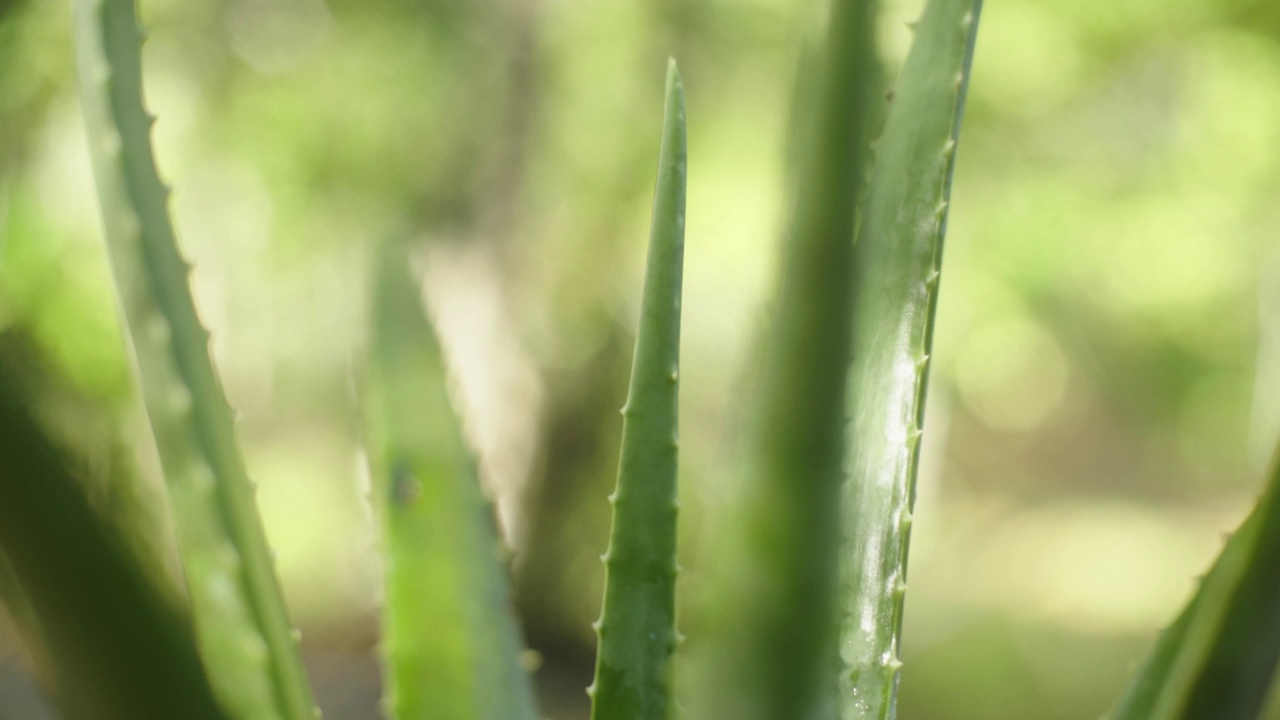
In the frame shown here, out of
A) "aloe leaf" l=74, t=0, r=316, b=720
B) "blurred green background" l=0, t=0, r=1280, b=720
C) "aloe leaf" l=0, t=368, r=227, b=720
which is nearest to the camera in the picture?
"aloe leaf" l=0, t=368, r=227, b=720

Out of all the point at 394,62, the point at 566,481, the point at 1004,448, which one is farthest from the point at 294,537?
the point at 1004,448

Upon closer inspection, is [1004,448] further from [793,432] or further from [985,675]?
[793,432]

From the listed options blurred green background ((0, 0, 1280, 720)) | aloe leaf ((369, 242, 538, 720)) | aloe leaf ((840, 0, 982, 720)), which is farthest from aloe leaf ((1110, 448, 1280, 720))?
blurred green background ((0, 0, 1280, 720))

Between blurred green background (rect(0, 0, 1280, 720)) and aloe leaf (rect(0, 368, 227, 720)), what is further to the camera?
blurred green background (rect(0, 0, 1280, 720))

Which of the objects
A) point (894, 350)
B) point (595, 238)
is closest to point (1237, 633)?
point (894, 350)

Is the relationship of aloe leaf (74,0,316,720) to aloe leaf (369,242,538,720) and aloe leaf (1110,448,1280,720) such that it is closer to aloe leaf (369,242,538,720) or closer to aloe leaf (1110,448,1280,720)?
aloe leaf (369,242,538,720)

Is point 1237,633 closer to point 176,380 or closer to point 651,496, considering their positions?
point 651,496
